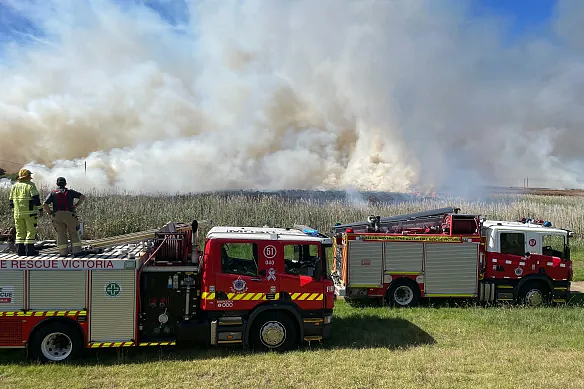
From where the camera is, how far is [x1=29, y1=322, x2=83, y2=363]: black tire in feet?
25.7

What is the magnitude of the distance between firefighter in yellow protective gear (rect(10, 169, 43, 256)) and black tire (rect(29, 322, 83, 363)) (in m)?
1.30

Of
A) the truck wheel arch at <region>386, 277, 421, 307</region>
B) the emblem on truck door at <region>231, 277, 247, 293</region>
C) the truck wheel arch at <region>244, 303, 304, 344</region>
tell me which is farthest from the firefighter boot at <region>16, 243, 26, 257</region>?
the truck wheel arch at <region>386, 277, 421, 307</region>

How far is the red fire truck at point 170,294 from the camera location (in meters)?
7.79

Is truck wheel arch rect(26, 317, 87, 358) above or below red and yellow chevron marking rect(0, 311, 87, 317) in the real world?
below

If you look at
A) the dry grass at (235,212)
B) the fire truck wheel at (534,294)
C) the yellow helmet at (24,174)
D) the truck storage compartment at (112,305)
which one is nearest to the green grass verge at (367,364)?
the truck storage compartment at (112,305)

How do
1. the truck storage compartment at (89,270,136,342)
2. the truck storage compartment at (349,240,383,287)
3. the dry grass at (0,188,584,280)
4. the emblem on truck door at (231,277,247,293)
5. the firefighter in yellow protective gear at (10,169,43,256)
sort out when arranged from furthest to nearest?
1. the dry grass at (0,188,584,280)
2. the truck storage compartment at (349,240,383,287)
3. the emblem on truck door at (231,277,247,293)
4. the firefighter in yellow protective gear at (10,169,43,256)
5. the truck storage compartment at (89,270,136,342)

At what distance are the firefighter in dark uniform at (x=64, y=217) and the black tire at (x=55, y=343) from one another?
121 centimetres

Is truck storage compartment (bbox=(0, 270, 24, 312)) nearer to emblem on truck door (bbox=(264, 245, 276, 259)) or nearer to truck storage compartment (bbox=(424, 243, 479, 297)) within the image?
emblem on truck door (bbox=(264, 245, 276, 259))

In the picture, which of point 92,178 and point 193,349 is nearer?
point 193,349

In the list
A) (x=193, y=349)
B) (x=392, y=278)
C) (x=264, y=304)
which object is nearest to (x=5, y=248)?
(x=193, y=349)

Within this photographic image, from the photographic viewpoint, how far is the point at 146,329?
8188 mm

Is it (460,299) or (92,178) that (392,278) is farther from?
(92,178)

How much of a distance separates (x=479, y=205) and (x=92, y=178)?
30212 millimetres

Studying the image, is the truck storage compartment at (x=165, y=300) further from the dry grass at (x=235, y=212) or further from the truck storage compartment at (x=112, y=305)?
the dry grass at (x=235, y=212)
